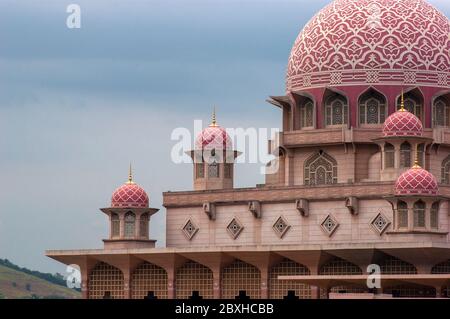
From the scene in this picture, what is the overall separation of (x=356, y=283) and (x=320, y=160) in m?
9.30

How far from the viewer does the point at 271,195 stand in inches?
2805

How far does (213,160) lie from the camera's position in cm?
7469

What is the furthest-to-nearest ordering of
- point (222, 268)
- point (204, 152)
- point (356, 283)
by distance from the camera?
point (204, 152) → point (222, 268) → point (356, 283)

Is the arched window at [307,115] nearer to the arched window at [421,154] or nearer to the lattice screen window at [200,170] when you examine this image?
the lattice screen window at [200,170]

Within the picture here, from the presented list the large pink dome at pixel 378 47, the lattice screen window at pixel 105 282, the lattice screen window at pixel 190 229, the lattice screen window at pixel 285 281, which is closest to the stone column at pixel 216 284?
the lattice screen window at pixel 285 281

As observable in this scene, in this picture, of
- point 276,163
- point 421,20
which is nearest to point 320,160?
point 276,163

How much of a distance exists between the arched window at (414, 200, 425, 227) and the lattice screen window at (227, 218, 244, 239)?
969 cm

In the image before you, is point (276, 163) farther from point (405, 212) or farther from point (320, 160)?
point (405, 212)

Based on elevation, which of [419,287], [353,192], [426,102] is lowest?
[419,287]

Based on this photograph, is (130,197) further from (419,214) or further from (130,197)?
(419,214)

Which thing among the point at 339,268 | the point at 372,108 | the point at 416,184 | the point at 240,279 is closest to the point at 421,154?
the point at 416,184

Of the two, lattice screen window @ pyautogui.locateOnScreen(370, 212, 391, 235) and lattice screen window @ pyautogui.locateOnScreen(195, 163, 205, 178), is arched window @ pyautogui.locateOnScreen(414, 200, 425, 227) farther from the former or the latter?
lattice screen window @ pyautogui.locateOnScreen(195, 163, 205, 178)

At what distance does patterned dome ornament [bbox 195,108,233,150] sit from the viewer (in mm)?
74812

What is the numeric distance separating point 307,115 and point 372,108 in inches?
133
